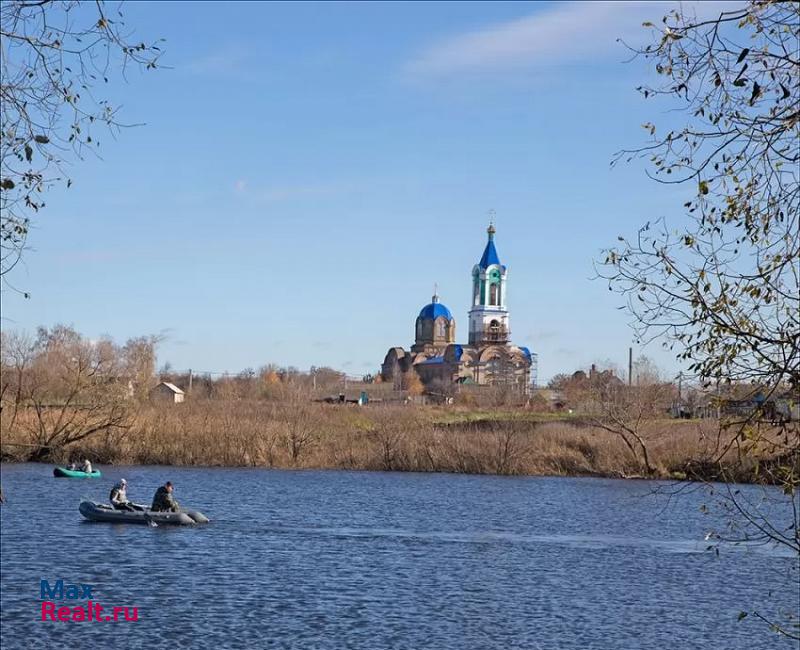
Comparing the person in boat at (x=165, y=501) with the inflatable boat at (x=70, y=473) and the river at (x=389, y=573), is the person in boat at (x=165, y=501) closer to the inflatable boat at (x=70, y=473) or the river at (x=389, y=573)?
the river at (x=389, y=573)

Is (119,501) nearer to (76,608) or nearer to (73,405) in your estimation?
(76,608)

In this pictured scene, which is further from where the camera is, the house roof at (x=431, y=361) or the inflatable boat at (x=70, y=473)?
the house roof at (x=431, y=361)

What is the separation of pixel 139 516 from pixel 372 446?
23300 millimetres

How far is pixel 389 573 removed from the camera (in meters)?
30.0

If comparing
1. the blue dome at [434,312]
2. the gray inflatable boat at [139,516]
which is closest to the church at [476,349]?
the blue dome at [434,312]

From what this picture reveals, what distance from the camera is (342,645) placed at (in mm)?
21312

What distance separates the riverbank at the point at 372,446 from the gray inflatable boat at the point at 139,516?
67.7ft

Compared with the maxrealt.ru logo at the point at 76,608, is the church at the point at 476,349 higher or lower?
Answer: higher

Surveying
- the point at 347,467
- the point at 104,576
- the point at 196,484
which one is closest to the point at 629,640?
the point at 104,576

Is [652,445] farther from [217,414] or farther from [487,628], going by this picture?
[487,628]

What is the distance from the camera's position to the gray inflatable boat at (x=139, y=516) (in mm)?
37969

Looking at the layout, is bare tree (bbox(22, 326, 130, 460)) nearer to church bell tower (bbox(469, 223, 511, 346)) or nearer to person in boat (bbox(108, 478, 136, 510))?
person in boat (bbox(108, 478, 136, 510))

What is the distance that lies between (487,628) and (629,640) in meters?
2.96

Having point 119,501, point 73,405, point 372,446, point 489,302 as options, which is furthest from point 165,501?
point 489,302
